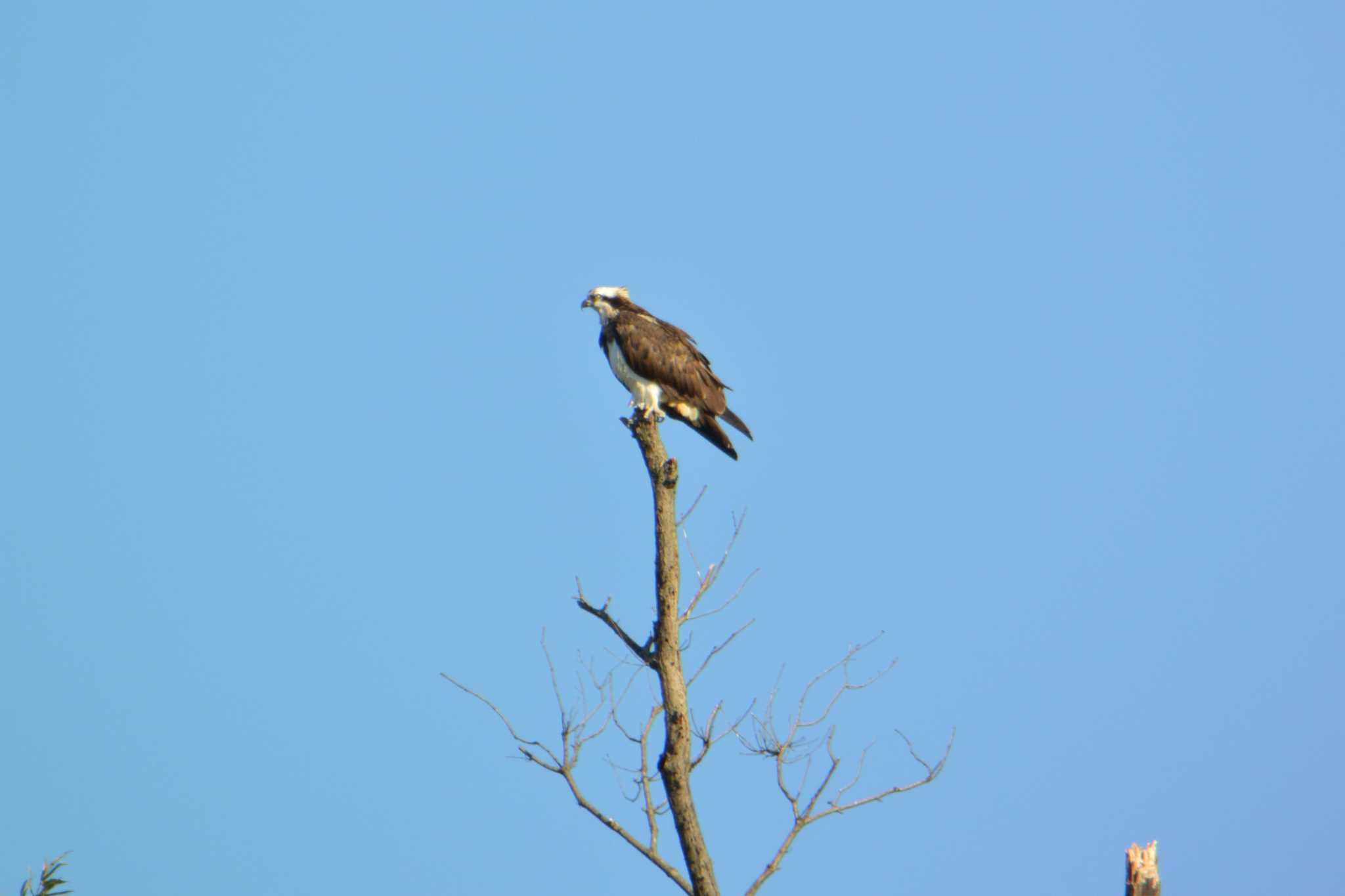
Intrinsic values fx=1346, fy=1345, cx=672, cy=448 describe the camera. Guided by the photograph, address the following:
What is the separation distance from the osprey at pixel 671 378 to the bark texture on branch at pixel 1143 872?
6647 mm

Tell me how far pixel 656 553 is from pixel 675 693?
0.99 metres

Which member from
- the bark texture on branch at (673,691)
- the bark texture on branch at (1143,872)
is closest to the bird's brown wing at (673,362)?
the bark texture on branch at (673,691)

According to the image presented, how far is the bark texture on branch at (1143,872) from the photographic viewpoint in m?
7.41

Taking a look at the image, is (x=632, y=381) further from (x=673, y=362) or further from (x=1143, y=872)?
(x=1143, y=872)

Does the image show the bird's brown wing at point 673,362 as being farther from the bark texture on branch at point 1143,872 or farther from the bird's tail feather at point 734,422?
the bark texture on branch at point 1143,872

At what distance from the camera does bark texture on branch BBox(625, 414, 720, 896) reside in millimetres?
8500

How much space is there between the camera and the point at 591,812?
856 centimetres

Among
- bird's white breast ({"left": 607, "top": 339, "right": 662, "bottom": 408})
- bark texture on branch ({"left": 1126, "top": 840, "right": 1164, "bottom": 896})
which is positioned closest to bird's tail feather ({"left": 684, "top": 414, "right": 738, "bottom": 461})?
bird's white breast ({"left": 607, "top": 339, "right": 662, "bottom": 408})

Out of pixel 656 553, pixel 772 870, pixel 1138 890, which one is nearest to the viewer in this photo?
pixel 1138 890

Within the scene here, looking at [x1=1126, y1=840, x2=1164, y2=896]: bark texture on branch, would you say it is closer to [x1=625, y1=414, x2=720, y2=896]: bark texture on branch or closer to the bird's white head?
[x1=625, y1=414, x2=720, y2=896]: bark texture on branch

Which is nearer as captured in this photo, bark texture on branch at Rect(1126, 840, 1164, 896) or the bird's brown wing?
bark texture on branch at Rect(1126, 840, 1164, 896)

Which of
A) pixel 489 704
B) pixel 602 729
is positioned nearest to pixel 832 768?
pixel 602 729

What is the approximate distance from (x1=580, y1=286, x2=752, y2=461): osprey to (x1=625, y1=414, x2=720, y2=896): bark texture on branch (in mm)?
3684

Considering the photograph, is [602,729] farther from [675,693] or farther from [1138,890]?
[1138,890]
